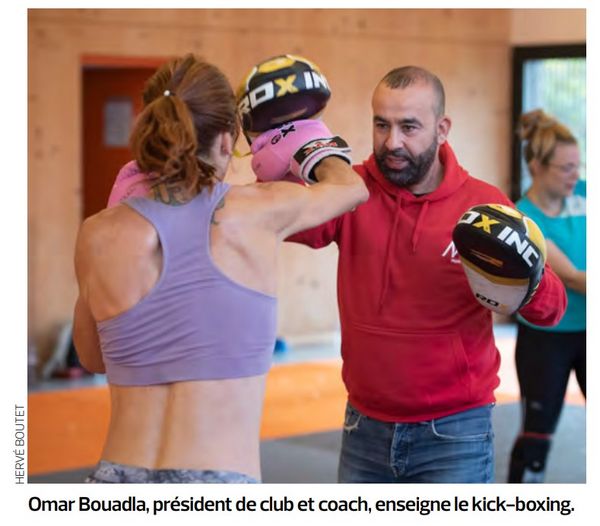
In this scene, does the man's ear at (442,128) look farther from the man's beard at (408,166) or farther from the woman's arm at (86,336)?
the woman's arm at (86,336)

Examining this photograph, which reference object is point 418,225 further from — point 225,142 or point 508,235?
point 225,142

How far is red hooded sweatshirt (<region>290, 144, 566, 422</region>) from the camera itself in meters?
3.00

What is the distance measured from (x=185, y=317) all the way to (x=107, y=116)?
7316mm

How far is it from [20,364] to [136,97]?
6308 mm

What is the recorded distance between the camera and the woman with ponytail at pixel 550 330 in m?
4.48

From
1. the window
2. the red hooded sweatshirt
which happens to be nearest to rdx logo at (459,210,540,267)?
the red hooded sweatshirt

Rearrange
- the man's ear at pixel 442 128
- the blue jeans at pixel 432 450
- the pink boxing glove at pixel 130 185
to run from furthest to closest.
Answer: the man's ear at pixel 442 128 < the blue jeans at pixel 432 450 < the pink boxing glove at pixel 130 185

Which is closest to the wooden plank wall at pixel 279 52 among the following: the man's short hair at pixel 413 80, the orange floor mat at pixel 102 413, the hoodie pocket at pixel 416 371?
the orange floor mat at pixel 102 413

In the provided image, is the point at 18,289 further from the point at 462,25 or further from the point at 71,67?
the point at 462,25

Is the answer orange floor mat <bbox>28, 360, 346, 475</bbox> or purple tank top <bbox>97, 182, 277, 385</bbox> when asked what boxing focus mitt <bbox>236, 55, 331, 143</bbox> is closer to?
purple tank top <bbox>97, 182, 277, 385</bbox>

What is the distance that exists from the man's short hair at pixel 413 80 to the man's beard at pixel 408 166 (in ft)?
0.34

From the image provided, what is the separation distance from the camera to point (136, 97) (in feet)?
29.6

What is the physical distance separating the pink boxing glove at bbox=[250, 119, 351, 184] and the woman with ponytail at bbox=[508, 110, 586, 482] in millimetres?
1870
